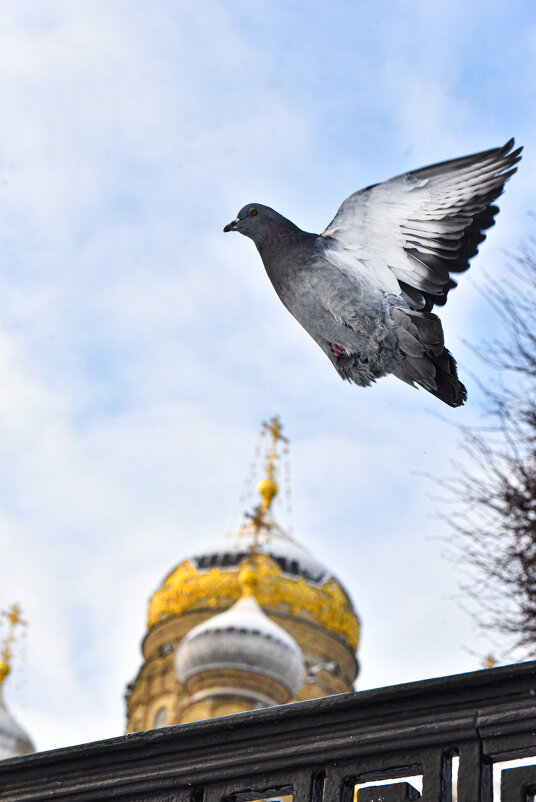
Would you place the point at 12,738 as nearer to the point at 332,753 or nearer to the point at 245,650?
the point at 245,650

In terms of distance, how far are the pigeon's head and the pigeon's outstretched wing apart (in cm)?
14

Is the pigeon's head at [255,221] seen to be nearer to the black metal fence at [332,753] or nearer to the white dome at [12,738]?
the black metal fence at [332,753]

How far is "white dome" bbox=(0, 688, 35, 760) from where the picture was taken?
99.0 ft

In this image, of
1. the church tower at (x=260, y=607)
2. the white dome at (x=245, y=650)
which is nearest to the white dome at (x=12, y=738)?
the church tower at (x=260, y=607)

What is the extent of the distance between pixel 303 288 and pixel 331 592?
32.3 meters

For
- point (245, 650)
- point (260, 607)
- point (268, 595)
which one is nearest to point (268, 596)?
point (268, 595)

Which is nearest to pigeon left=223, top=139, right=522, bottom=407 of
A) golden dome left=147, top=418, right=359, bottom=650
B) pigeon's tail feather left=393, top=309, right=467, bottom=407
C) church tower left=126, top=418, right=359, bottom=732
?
pigeon's tail feather left=393, top=309, right=467, bottom=407

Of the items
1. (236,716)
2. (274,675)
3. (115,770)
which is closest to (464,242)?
(236,716)

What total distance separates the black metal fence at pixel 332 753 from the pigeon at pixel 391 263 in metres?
0.98

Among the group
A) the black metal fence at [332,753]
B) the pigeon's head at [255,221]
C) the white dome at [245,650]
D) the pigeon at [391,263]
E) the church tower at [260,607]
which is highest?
the church tower at [260,607]

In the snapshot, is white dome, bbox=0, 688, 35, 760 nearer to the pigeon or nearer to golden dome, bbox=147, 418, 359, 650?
golden dome, bbox=147, 418, 359, 650

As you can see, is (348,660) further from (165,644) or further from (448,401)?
(448,401)

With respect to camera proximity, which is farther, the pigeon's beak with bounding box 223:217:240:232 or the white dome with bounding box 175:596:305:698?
the white dome with bounding box 175:596:305:698

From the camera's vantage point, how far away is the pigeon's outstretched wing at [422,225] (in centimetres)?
327
